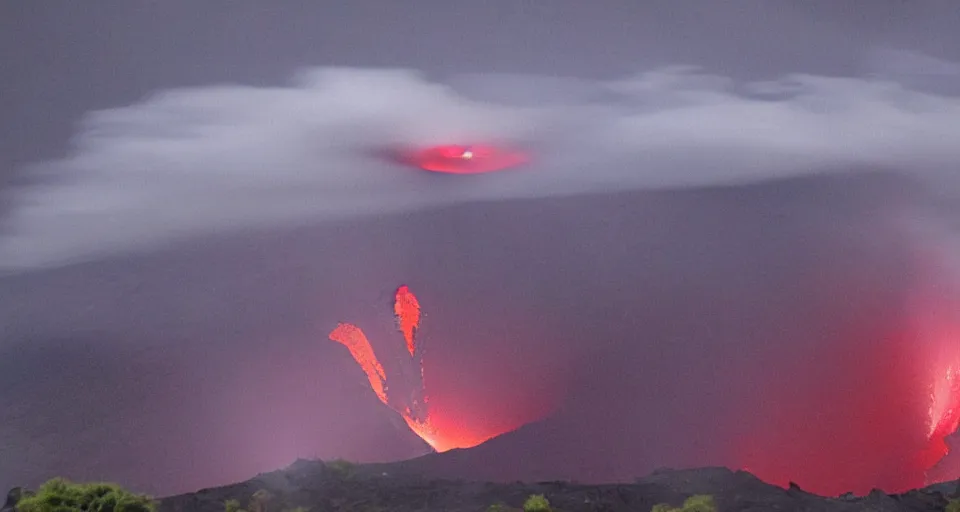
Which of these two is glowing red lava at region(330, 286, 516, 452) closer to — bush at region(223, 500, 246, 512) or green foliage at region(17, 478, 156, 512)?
bush at region(223, 500, 246, 512)

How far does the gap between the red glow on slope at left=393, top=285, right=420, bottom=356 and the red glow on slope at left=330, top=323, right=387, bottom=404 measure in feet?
5.38

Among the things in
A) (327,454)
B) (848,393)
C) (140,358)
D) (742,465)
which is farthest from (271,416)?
(848,393)

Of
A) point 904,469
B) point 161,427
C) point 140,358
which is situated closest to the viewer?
point 904,469

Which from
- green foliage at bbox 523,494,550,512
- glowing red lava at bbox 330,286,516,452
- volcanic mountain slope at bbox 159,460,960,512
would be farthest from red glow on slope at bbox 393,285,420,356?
green foliage at bbox 523,494,550,512

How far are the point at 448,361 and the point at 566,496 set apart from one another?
72.8 feet

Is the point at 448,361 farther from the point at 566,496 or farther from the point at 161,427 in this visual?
the point at 566,496

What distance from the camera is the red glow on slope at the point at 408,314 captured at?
3606cm

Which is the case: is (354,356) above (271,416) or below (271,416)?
above

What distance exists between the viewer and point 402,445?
3259 centimetres

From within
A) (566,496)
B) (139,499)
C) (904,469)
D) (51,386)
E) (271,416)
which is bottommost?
(904,469)

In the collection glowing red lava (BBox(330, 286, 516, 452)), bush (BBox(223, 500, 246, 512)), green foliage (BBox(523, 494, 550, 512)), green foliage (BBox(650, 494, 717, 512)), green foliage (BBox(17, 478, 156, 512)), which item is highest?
glowing red lava (BBox(330, 286, 516, 452))

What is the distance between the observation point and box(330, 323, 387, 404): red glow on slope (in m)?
36.2

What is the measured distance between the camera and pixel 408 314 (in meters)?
36.8

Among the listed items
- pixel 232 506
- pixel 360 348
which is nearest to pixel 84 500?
pixel 232 506
